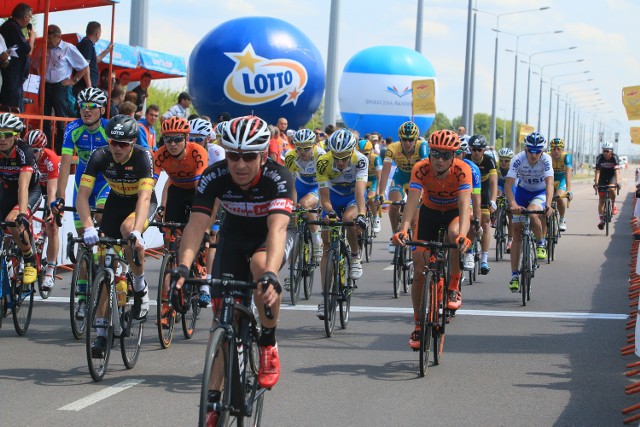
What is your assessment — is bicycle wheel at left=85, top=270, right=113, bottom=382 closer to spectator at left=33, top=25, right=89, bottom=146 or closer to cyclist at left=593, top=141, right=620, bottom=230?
spectator at left=33, top=25, right=89, bottom=146

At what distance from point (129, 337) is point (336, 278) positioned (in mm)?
2847

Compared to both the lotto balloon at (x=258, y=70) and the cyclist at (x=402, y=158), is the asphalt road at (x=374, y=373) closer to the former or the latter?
the cyclist at (x=402, y=158)

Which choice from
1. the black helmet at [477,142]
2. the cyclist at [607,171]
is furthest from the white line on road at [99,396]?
the cyclist at [607,171]

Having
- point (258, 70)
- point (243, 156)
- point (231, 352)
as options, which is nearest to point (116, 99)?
point (258, 70)

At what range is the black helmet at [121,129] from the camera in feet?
29.5

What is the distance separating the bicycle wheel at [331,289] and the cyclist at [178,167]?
1.55 m

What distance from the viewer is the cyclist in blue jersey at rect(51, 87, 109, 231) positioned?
10867mm

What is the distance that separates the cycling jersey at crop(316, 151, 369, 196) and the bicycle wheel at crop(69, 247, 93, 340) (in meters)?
3.73

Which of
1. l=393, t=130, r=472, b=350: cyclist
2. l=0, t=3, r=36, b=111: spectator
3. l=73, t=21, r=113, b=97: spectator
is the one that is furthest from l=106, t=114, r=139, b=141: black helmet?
l=73, t=21, r=113, b=97: spectator

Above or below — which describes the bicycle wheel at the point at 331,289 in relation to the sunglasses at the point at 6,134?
below

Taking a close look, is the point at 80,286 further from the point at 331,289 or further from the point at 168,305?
Result: the point at 331,289

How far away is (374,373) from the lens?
8891mm

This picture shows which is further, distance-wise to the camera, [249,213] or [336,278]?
[336,278]

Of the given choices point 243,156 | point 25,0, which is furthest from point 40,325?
point 25,0
